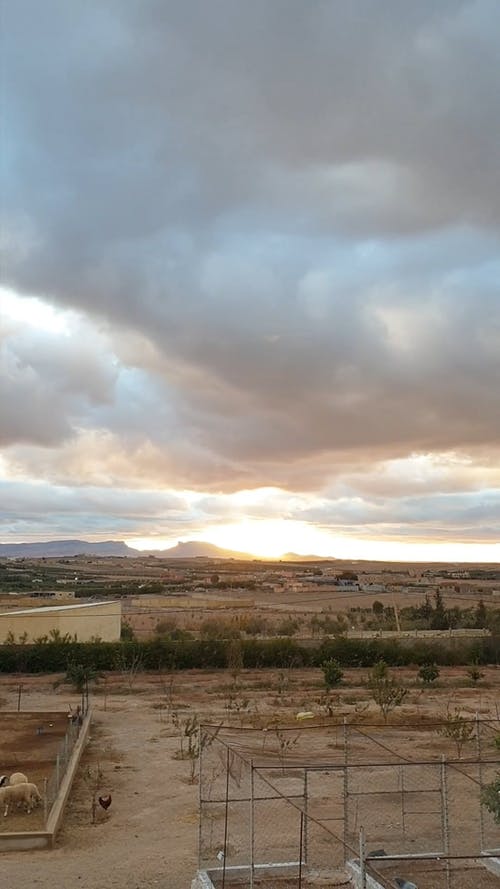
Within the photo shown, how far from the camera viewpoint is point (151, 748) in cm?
2161

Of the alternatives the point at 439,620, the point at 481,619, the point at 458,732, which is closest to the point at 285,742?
the point at 458,732

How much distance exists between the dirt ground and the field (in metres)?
0.82

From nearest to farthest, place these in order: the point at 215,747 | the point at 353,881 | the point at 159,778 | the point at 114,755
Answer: the point at 353,881, the point at 159,778, the point at 114,755, the point at 215,747

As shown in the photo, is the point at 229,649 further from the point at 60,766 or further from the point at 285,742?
the point at 60,766

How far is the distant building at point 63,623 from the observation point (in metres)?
41.0

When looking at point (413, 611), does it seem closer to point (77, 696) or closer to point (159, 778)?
point (77, 696)

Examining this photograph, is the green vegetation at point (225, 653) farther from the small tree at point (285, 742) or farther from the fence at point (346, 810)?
the fence at point (346, 810)

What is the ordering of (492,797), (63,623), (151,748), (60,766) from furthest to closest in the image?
(63,623) → (151,748) → (60,766) → (492,797)

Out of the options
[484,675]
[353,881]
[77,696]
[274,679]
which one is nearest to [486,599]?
[484,675]

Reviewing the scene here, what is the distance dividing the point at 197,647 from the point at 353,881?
28960 millimetres

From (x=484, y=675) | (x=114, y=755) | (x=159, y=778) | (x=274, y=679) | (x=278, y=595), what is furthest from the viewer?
(x=278, y=595)

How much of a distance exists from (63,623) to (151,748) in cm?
2143

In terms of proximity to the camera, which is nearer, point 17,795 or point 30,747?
point 17,795

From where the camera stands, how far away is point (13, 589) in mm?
96250
